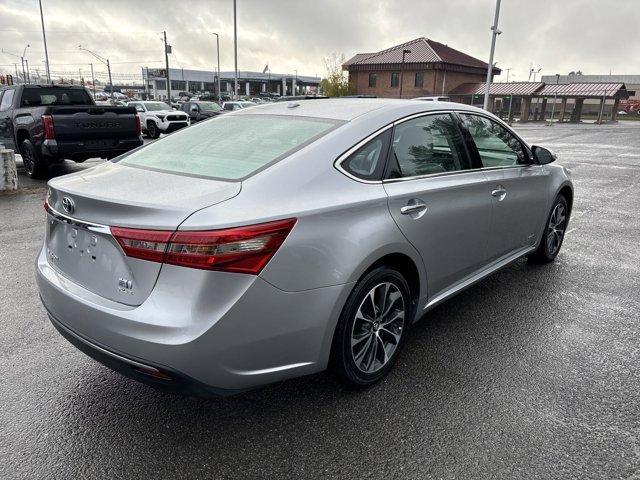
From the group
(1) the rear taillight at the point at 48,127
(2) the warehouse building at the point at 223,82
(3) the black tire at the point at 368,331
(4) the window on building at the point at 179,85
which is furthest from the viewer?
(4) the window on building at the point at 179,85

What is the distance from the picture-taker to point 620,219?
25.2ft

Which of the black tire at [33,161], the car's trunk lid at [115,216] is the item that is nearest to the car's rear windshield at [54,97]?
the black tire at [33,161]

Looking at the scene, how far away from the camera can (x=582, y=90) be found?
5088 centimetres

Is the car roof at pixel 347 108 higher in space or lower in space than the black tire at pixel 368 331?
higher

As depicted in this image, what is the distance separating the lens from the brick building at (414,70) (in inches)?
2266

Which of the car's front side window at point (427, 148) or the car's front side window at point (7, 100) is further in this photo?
the car's front side window at point (7, 100)

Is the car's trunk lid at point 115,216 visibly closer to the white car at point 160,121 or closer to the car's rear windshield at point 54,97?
the car's rear windshield at point 54,97

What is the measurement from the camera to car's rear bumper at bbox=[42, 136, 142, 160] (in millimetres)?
9398

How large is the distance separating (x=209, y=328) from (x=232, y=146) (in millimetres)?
1302

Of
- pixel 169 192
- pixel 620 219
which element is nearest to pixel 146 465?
pixel 169 192

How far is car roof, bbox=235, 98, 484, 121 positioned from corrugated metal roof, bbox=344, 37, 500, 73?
57.4 meters

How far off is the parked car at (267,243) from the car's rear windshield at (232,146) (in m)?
0.02

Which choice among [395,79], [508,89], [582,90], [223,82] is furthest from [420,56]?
[223,82]

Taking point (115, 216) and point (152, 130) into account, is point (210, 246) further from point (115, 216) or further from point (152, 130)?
point (152, 130)
